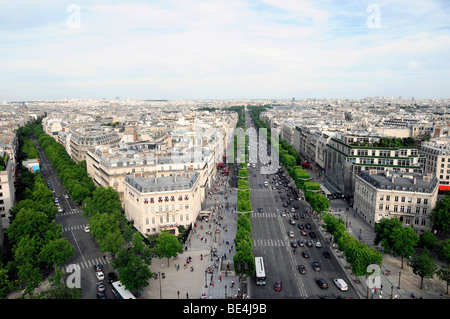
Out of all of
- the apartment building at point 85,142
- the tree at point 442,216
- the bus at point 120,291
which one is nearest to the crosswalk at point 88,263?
the bus at point 120,291

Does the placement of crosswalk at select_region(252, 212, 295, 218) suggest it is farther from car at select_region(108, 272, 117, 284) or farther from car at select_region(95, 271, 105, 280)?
car at select_region(95, 271, 105, 280)

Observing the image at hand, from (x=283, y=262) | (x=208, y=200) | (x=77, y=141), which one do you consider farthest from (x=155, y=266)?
(x=77, y=141)

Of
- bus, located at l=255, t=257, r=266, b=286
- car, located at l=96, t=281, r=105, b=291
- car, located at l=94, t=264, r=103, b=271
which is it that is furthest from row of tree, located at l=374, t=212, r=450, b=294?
car, located at l=94, t=264, r=103, b=271

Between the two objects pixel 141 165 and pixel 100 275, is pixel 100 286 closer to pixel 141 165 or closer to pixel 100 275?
pixel 100 275

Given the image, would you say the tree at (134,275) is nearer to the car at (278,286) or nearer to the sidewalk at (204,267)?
the sidewalk at (204,267)

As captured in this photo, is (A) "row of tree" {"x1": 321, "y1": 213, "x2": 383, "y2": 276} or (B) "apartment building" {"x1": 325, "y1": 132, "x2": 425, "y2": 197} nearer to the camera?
(A) "row of tree" {"x1": 321, "y1": 213, "x2": 383, "y2": 276}

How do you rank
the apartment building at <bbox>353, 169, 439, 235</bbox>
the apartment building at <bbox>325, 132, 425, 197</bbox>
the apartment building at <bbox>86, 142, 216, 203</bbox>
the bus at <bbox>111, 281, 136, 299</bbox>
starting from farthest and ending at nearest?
the apartment building at <bbox>325, 132, 425, 197</bbox>
the apartment building at <bbox>86, 142, 216, 203</bbox>
the apartment building at <bbox>353, 169, 439, 235</bbox>
the bus at <bbox>111, 281, 136, 299</bbox>

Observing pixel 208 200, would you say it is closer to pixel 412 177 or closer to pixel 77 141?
pixel 412 177
